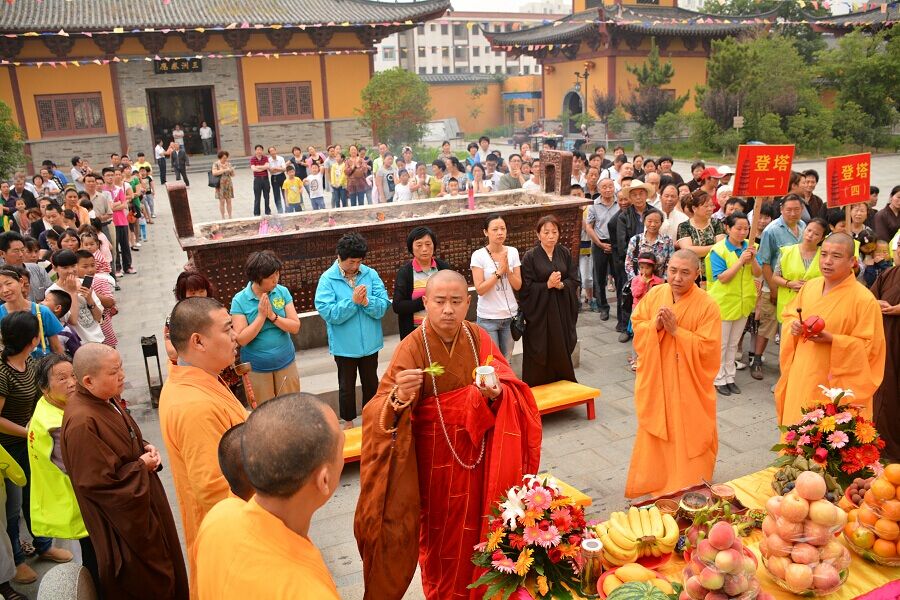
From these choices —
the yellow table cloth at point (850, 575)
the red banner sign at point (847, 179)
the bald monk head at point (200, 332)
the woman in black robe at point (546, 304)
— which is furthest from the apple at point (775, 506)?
the red banner sign at point (847, 179)

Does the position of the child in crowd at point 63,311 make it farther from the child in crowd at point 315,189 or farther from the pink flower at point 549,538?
the child in crowd at point 315,189

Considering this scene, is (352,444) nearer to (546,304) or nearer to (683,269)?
(546,304)

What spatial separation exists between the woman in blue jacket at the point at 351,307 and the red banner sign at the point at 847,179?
3.86 meters

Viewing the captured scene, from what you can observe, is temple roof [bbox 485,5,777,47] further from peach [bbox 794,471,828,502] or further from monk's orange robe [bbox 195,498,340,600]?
monk's orange robe [bbox 195,498,340,600]

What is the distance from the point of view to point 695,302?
4430 mm

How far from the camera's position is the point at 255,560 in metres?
1.82

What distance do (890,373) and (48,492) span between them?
537 centimetres

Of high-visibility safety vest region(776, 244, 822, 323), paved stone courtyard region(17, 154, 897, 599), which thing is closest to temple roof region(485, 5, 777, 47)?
paved stone courtyard region(17, 154, 897, 599)

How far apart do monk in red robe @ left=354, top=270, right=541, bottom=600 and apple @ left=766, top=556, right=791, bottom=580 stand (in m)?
1.12

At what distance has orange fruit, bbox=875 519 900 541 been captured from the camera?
2883mm

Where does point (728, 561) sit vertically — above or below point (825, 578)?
above

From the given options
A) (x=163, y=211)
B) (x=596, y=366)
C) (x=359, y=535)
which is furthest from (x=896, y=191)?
(x=163, y=211)

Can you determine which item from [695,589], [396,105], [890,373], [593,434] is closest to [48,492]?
[695,589]

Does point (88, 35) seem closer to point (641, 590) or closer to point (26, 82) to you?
point (26, 82)
